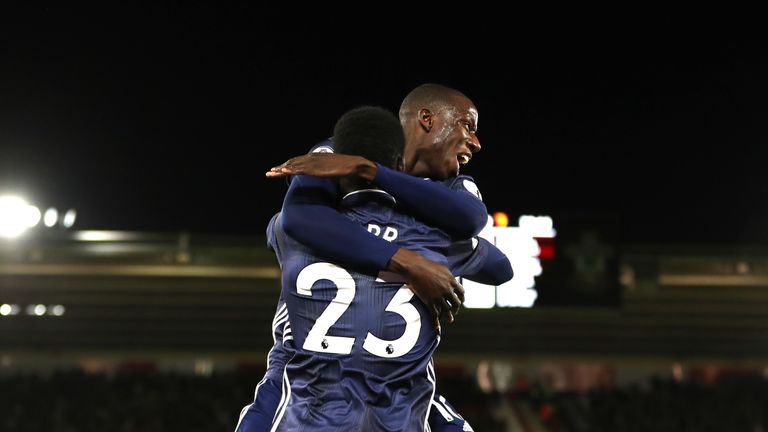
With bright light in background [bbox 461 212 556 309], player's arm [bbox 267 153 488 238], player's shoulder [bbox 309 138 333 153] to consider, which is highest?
player's shoulder [bbox 309 138 333 153]

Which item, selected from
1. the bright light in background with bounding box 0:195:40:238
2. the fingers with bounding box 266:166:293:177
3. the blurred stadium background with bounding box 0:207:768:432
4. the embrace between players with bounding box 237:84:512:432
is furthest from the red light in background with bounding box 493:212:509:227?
the fingers with bounding box 266:166:293:177

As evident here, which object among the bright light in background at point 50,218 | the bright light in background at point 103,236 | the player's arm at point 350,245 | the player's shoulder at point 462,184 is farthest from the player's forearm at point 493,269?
the bright light in background at point 50,218

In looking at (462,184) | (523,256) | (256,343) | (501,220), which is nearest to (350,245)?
(462,184)

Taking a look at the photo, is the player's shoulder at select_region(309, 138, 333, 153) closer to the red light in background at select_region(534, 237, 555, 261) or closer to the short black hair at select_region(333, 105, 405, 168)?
the short black hair at select_region(333, 105, 405, 168)

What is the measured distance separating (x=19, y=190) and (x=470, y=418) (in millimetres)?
6417

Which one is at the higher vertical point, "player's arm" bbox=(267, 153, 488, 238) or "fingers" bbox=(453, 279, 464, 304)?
"player's arm" bbox=(267, 153, 488, 238)

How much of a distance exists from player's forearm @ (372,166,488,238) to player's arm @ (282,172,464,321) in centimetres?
10

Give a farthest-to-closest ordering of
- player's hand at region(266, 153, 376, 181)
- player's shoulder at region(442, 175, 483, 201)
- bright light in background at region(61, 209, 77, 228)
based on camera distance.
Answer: bright light in background at region(61, 209, 77, 228), player's shoulder at region(442, 175, 483, 201), player's hand at region(266, 153, 376, 181)

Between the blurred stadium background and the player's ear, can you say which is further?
the blurred stadium background

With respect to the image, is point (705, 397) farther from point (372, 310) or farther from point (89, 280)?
point (372, 310)

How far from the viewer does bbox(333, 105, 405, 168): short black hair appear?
2.40m

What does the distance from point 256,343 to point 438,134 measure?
43.4ft

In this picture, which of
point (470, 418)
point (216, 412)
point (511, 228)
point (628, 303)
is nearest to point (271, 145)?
point (511, 228)

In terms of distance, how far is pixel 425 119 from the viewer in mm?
2697
